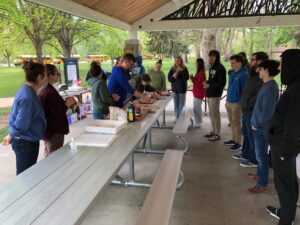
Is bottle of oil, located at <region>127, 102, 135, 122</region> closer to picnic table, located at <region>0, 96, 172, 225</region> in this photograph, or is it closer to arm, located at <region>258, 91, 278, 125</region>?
picnic table, located at <region>0, 96, 172, 225</region>

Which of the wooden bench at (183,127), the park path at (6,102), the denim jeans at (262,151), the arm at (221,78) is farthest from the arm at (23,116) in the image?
the park path at (6,102)

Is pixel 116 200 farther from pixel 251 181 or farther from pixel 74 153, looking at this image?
pixel 251 181

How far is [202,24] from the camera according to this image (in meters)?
8.33

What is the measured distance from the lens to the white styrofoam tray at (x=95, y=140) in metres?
2.36

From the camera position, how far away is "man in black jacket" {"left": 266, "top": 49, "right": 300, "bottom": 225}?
2098 millimetres

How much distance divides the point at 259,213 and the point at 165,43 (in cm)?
1093

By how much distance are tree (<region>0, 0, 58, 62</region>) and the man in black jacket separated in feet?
19.1

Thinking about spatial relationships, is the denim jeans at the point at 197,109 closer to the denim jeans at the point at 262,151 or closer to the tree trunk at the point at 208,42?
the denim jeans at the point at 262,151

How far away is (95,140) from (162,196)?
0.72 metres

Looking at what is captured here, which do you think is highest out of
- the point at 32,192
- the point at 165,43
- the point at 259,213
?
the point at 165,43

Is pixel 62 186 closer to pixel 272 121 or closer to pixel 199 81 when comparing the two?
pixel 272 121

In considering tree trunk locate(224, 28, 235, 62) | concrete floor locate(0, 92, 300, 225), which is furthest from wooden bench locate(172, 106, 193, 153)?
tree trunk locate(224, 28, 235, 62)

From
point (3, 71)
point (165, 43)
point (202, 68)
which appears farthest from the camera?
point (3, 71)

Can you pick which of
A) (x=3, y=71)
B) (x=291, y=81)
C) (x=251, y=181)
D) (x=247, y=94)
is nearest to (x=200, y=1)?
(x=247, y=94)
